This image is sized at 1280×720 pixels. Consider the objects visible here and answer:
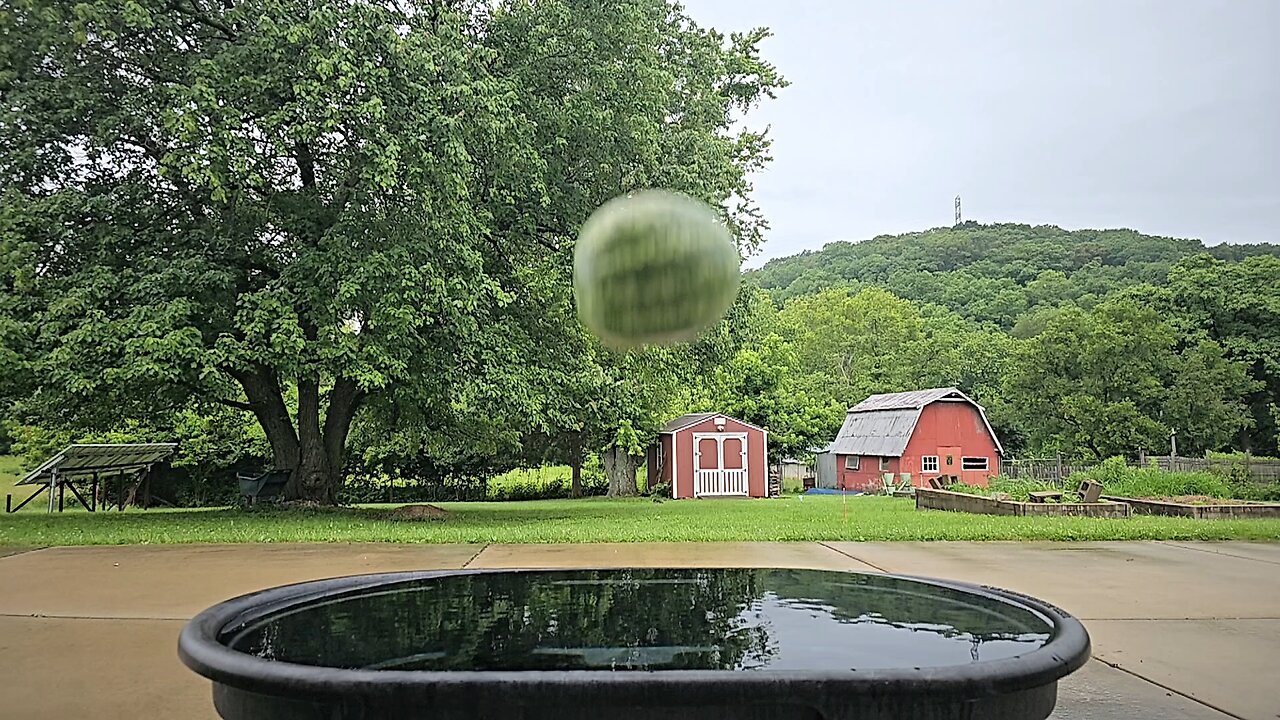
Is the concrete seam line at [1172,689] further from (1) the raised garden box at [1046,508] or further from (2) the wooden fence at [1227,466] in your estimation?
(2) the wooden fence at [1227,466]

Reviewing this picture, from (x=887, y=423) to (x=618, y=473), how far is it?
13840 millimetres

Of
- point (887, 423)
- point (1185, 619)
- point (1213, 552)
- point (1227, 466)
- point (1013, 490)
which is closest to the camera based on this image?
point (1185, 619)

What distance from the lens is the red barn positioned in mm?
34781

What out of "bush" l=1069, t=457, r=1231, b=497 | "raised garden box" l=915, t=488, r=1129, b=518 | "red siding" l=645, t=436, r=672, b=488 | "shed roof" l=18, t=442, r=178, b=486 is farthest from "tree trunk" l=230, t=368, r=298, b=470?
"bush" l=1069, t=457, r=1231, b=497

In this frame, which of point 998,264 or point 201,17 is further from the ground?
point 998,264

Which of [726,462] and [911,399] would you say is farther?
[911,399]

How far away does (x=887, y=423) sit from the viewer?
3697 centimetres

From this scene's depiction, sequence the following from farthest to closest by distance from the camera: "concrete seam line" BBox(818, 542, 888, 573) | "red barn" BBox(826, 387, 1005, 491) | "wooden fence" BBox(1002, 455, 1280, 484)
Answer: "red barn" BBox(826, 387, 1005, 491), "wooden fence" BBox(1002, 455, 1280, 484), "concrete seam line" BBox(818, 542, 888, 573)

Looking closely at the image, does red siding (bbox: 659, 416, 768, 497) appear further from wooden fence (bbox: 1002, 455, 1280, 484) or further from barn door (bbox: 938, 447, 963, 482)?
barn door (bbox: 938, 447, 963, 482)

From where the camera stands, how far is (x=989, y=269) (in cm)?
5588

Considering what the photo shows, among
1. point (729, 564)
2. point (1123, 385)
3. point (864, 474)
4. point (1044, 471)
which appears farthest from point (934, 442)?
point (729, 564)

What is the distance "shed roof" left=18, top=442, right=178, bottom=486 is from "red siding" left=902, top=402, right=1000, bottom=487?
2571 centimetres

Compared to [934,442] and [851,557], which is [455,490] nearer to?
[851,557]

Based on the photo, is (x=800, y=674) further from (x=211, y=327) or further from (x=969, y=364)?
(x=969, y=364)
